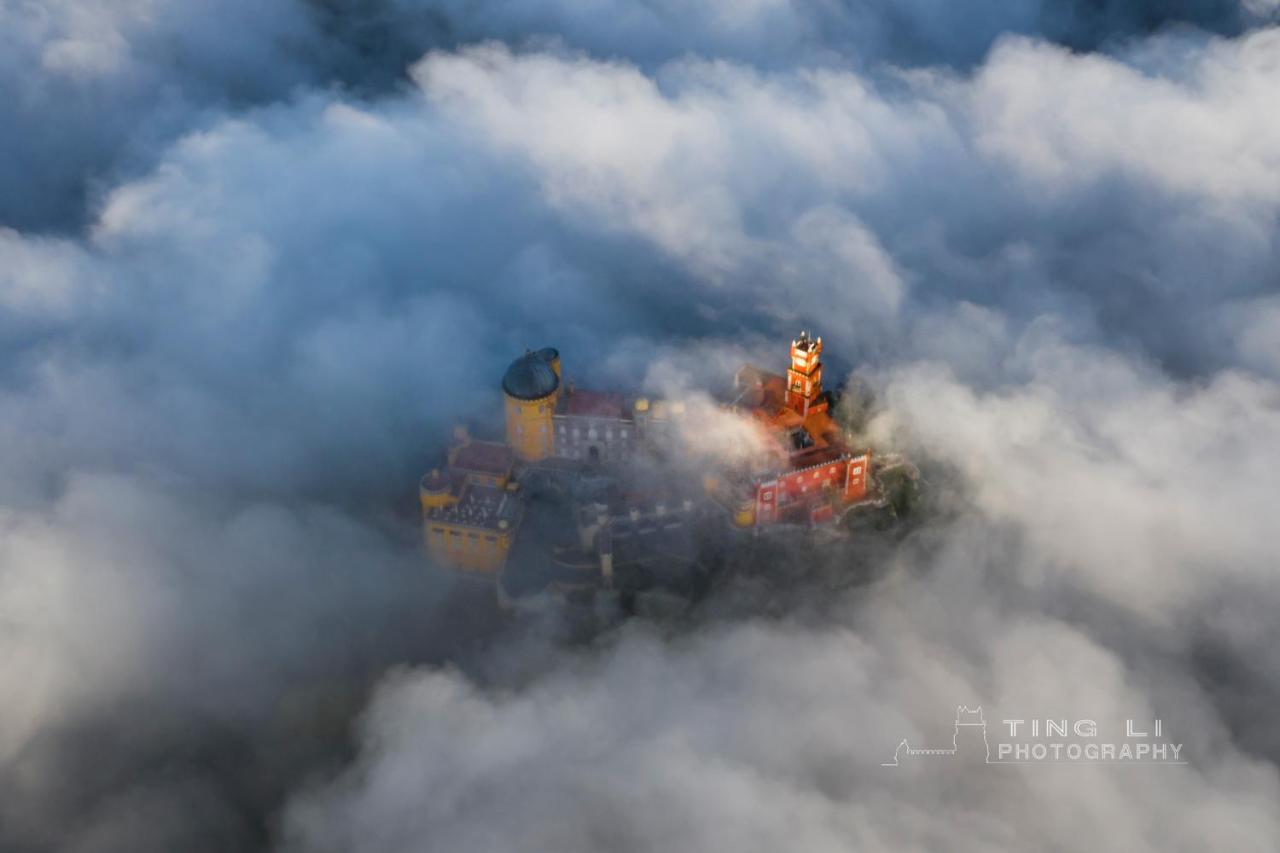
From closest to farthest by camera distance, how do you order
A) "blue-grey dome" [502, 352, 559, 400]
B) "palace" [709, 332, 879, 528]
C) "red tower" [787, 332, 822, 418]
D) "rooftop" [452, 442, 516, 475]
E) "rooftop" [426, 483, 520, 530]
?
"palace" [709, 332, 879, 528]
"rooftop" [426, 483, 520, 530]
"red tower" [787, 332, 822, 418]
"blue-grey dome" [502, 352, 559, 400]
"rooftop" [452, 442, 516, 475]

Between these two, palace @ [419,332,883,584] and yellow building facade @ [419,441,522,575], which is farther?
yellow building facade @ [419,441,522,575]

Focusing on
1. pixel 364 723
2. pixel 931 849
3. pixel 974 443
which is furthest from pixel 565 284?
pixel 931 849

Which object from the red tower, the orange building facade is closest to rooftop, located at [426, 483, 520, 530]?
the orange building facade

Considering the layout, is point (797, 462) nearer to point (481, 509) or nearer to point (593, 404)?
point (593, 404)

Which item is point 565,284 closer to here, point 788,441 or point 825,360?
point 825,360

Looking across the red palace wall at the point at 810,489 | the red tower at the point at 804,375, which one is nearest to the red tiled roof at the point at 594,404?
the red palace wall at the point at 810,489

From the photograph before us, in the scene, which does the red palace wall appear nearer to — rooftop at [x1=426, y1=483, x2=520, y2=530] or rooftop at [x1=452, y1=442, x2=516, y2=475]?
rooftop at [x1=426, y1=483, x2=520, y2=530]

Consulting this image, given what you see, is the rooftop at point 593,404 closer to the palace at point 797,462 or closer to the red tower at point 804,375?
the palace at point 797,462

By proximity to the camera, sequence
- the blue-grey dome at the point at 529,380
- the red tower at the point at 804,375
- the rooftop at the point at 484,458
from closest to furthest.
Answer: the red tower at the point at 804,375
the blue-grey dome at the point at 529,380
the rooftop at the point at 484,458
